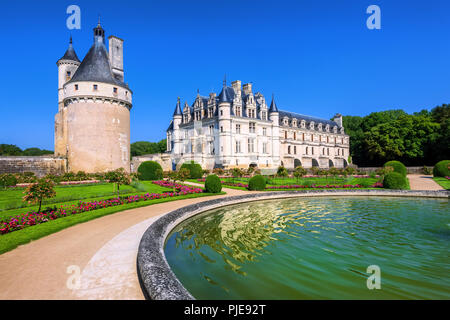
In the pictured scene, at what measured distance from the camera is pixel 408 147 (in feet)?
153

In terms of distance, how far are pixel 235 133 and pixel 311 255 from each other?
3248 cm

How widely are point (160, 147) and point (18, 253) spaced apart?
72.6m

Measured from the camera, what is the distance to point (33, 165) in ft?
83.7

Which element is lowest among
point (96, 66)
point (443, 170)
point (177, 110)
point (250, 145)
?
point (443, 170)

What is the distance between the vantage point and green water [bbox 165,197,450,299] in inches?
200

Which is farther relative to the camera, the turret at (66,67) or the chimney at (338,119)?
the chimney at (338,119)

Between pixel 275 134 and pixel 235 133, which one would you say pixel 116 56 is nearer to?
pixel 235 133

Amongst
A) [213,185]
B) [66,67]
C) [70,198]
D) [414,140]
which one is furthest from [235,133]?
[414,140]

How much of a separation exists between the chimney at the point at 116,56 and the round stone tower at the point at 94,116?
9.16 feet

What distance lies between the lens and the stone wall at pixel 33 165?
77.7 ft

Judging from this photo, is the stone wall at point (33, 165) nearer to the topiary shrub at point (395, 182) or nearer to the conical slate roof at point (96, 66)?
the conical slate roof at point (96, 66)

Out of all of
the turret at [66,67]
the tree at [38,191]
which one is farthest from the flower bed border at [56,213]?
the turret at [66,67]
